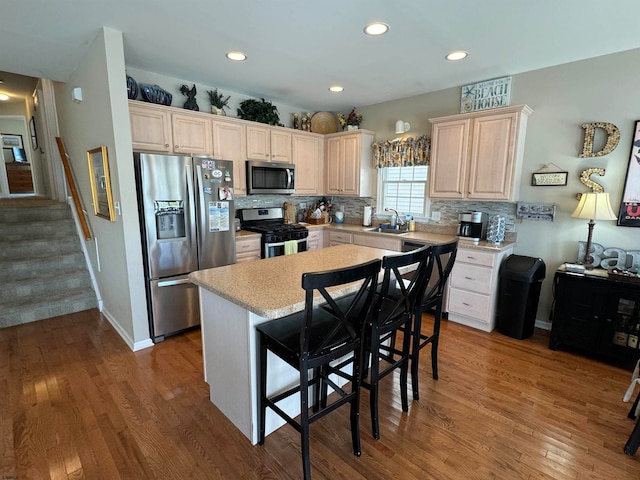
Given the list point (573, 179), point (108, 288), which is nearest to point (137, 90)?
point (108, 288)

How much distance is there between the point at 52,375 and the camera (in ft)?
7.91

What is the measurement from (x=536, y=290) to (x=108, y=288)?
4500 mm

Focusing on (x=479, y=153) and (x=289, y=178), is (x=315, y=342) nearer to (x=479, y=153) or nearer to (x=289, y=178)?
(x=479, y=153)

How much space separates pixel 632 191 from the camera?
2748 millimetres

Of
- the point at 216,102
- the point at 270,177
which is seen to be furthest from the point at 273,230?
the point at 216,102

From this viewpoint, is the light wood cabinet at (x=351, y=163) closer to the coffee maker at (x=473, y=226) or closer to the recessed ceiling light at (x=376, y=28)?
the coffee maker at (x=473, y=226)

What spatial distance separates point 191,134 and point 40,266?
2.56 metres

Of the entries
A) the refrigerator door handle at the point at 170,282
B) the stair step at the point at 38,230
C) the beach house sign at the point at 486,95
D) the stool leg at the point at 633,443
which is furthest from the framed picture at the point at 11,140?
the stool leg at the point at 633,443

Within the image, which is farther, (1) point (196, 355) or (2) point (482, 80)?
(2) point (482, 80)

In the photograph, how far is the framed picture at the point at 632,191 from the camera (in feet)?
8.89

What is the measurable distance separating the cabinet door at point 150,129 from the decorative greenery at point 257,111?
1048 mm

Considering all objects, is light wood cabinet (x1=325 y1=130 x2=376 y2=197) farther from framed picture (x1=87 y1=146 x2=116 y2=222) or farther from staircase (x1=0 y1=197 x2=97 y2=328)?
staircase (x1=0 y1=197 x2=97 y2=328)

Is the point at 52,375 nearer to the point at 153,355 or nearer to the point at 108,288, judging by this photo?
the point at 153,355

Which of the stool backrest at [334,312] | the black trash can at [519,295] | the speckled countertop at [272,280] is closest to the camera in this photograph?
the stool backrest at [334,312]
